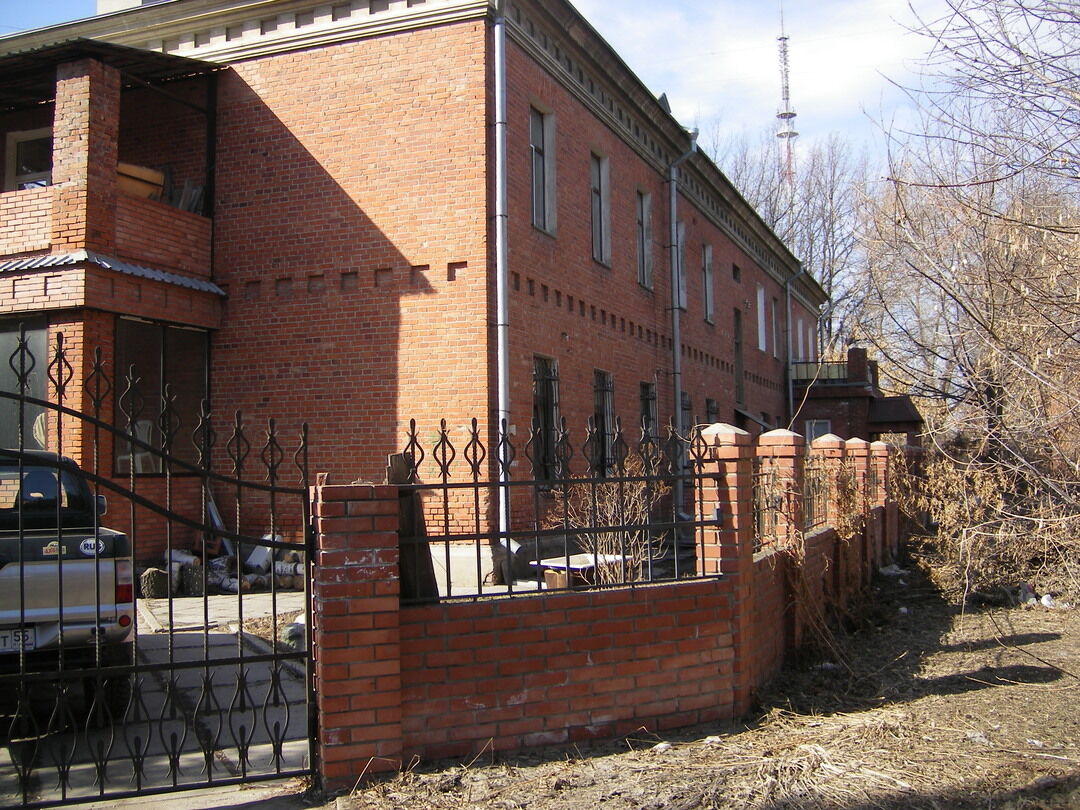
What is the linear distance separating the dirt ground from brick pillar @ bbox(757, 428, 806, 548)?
1.00 m

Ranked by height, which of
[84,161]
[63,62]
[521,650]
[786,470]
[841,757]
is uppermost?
[63,62]

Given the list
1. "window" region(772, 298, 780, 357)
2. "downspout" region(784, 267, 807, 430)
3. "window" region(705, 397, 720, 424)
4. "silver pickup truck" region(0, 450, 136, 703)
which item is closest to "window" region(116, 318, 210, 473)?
"silver pickup truck" region(0, 450, 136, 703)

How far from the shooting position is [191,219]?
1177 centimetres

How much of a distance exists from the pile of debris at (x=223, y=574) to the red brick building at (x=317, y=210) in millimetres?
1219

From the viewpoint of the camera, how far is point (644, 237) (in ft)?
55.3

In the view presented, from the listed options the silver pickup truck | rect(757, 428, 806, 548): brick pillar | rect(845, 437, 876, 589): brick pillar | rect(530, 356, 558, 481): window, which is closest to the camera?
the silver pickup truck

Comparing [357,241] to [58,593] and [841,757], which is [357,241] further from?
[841,757]

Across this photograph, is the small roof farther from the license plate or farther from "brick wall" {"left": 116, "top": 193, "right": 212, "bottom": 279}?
the license plate

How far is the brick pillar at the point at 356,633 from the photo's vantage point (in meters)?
4.41

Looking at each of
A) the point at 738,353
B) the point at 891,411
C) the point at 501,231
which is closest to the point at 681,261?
the point at 738,353

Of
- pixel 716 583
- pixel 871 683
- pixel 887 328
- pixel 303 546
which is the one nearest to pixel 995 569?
pixel 887 328

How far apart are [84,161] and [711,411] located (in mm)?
14138

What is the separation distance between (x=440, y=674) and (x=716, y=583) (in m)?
1.78

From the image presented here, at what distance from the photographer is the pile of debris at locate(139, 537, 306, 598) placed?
10.2 m
